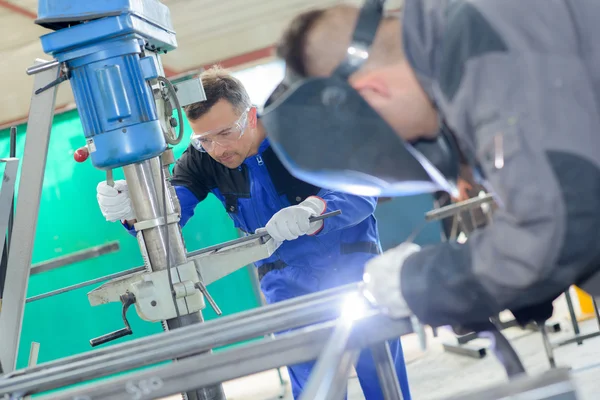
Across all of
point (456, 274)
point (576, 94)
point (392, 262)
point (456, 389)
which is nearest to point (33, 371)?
point (392, 262)

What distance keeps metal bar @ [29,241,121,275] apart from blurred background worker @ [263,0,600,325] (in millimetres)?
3789

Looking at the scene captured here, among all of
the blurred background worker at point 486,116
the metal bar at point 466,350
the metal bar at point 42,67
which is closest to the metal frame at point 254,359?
the blurred background worker at point 486,116

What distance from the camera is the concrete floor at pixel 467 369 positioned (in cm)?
332

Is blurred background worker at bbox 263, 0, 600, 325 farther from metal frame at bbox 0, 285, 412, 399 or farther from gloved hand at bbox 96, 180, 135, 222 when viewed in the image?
gloved hand at bbox 96, 180, 135, 222

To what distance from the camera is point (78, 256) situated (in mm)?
4609

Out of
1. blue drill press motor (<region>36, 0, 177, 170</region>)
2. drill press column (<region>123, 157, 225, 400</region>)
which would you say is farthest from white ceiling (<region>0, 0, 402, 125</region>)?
drill press column (<region>123, 157, 225, 400</region>)

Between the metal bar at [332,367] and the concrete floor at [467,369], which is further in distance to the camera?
the concrete floor at [467,369]

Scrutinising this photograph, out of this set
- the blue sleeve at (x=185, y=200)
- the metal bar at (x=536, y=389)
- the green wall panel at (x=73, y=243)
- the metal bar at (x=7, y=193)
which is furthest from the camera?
the green wall panel at (x=73, y=243)

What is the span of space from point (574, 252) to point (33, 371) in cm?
110

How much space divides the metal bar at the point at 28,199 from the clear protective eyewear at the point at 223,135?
63 centimetres

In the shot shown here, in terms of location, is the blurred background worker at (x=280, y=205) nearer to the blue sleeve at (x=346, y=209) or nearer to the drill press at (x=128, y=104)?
the blue sleeve at (x=346, y=209)

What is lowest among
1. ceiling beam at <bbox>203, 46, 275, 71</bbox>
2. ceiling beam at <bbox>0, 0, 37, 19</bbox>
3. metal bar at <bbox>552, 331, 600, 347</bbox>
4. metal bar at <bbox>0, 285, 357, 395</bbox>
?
metal bar at <bbox>552, 331, 600, 347</bbox>

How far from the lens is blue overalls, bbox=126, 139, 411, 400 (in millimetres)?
2123

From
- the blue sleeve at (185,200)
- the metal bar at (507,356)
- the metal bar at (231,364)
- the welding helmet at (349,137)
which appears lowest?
the metal bar at (507,356)
